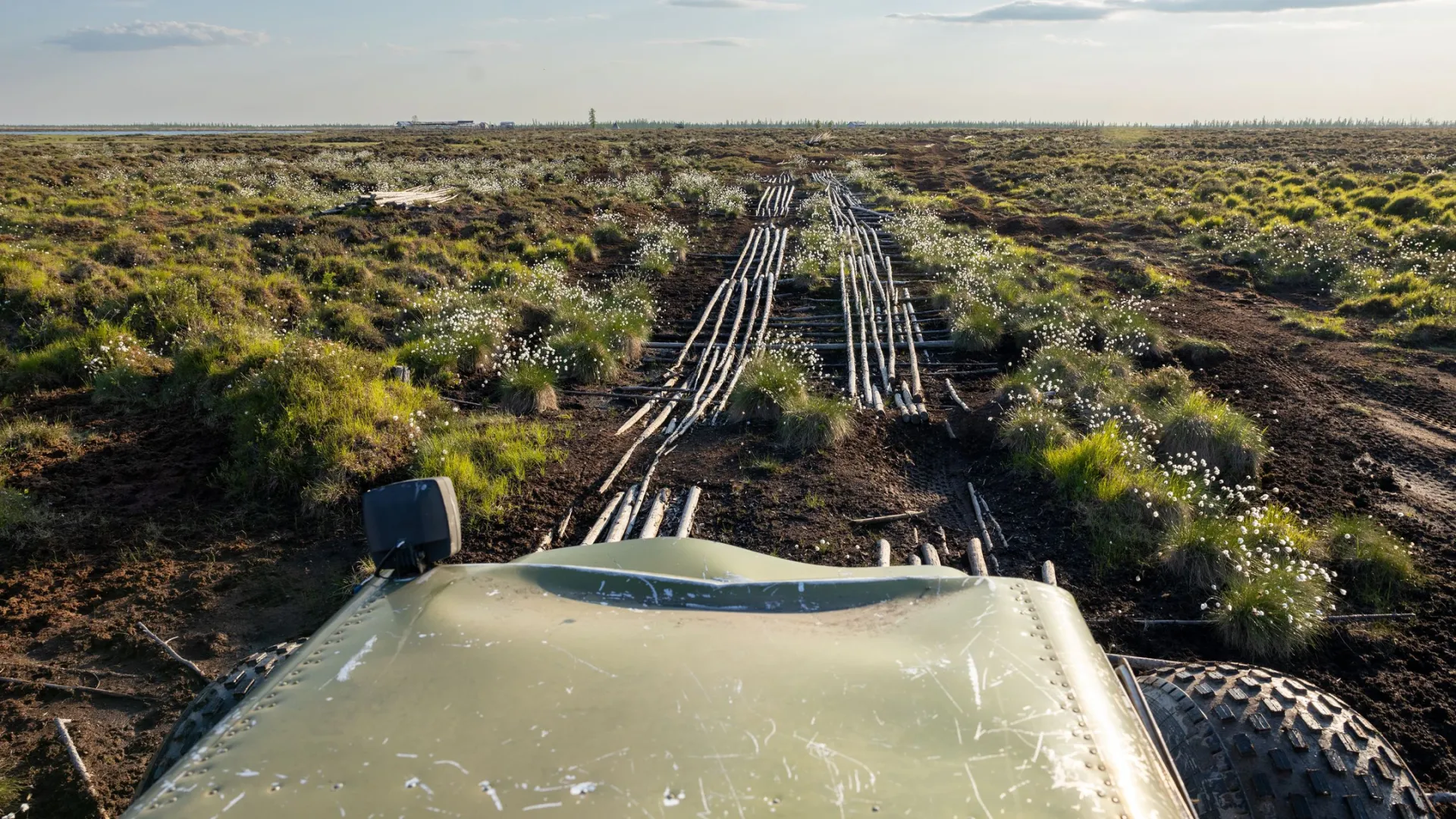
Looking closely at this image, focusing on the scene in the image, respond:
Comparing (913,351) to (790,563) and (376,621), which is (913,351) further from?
(376,621)

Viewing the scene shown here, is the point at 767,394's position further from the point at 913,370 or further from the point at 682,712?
the point at 682,712

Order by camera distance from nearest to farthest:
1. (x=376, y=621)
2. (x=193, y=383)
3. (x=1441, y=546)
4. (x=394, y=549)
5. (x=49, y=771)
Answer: (x=376, y=621) → (x=394, y=549) → (x=49, y=771) → (x=1441, y=546) → (x=193, y=383)

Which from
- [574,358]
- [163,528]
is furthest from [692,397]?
[163,528]

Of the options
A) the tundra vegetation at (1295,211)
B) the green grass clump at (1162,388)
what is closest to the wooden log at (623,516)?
the green grass clump at (1162,388)

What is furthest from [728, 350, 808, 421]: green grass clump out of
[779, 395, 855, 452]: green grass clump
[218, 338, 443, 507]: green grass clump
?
[218, 338, 443, 507]: green grass clump

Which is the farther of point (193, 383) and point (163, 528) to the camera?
point (193, 383)

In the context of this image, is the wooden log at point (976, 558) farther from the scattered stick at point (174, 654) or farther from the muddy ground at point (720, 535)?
the scattered stick at point (174, 654)

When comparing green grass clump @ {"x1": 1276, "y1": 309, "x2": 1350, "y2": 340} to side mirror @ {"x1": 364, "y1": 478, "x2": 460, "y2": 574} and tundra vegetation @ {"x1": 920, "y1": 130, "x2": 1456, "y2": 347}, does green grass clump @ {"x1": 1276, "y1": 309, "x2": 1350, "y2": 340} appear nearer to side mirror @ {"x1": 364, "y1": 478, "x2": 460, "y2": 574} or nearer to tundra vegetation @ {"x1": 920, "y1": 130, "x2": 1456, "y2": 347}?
tundra vegetation @ {"x1": 920, "y1": 130, "x2": 1456, "y2": 347}

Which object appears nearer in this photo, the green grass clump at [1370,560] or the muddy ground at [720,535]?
the muddy ground at [720,535]
